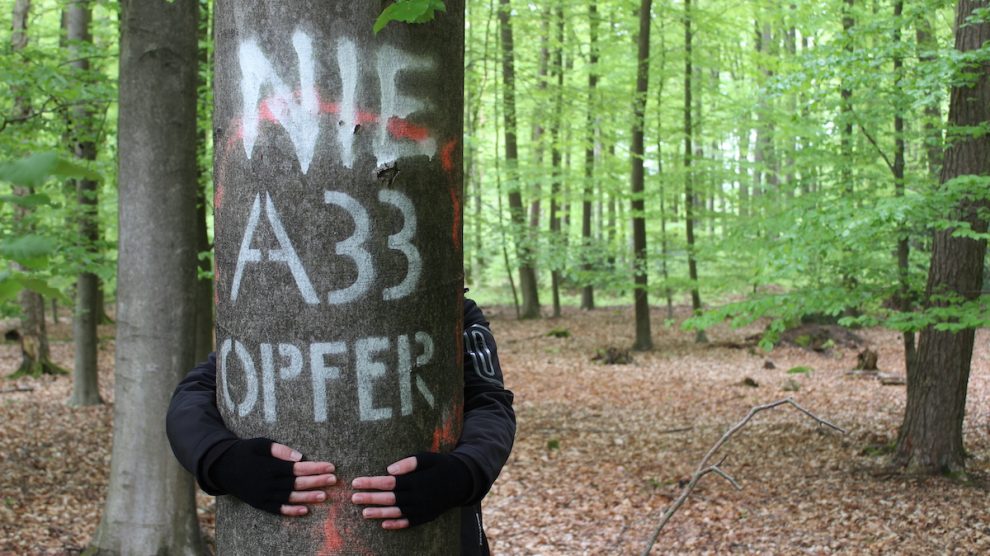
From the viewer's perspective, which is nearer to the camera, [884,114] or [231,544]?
[231,544]

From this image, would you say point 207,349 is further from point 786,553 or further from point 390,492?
point 390,492

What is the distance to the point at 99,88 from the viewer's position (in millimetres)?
6852

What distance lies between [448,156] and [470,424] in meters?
0.59

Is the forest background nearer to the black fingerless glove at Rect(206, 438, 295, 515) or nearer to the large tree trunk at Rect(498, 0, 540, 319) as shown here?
the large tree trunk at Rect(498, 0, 540, 319)

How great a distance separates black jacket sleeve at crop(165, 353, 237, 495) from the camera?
145cm

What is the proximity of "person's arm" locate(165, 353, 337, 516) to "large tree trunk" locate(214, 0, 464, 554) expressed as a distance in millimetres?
28

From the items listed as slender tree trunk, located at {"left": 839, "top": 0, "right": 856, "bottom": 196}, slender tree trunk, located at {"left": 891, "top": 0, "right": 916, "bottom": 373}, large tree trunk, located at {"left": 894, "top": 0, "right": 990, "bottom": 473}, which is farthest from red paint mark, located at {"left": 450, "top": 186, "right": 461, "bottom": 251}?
slender tree trunk, located at {"left": 839, "top": 0, "right": 856, "bottom": 196}

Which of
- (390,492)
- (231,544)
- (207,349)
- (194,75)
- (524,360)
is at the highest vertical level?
(194,75)

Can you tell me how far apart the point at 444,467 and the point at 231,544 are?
1.43 ft

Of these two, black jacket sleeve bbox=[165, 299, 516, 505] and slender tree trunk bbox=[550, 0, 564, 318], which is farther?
slender tree trunk bbox=[550, 0, 564, 318]

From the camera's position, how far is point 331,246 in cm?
132

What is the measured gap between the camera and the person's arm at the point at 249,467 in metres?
1.32

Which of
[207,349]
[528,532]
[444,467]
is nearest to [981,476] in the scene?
[528,532]

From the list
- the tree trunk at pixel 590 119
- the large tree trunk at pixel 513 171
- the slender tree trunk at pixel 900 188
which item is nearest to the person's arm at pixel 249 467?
the slender tree trunk at pixel 900 188
